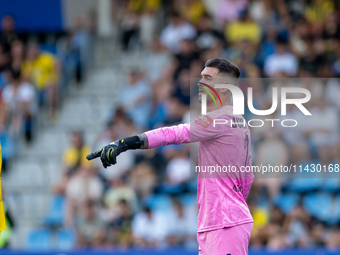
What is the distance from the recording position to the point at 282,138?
9.48m

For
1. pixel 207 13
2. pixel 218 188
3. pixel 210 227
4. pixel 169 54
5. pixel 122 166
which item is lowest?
pixel 122 166

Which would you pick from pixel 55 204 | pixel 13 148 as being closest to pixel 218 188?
pixel 55 204

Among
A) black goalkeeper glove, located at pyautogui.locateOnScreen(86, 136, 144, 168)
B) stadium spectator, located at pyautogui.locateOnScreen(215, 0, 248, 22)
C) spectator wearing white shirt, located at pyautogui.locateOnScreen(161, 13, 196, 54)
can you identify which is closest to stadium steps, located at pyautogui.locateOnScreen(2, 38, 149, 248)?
spectator wearing white shirt, located at pyautogui.locateOnScreen(161, 13, 196, 54)

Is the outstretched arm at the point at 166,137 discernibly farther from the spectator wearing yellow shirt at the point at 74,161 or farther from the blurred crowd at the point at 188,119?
the spectator wearing yellow shirt at the point at 74,161

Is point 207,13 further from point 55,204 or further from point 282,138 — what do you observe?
point 55,204

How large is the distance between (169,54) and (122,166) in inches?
128

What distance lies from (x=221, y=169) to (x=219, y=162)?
0.06 meters

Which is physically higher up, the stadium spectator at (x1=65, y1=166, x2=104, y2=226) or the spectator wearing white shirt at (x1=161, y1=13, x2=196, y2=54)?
the spectator wearing white shirt at (x1=161, y1=13, x2=196, y2=54)

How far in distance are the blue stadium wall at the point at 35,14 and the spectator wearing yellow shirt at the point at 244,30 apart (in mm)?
4965

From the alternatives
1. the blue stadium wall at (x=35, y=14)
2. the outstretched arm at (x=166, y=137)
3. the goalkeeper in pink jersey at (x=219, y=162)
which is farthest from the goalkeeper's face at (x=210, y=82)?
the blue stadium wall at (x=35, y=14)

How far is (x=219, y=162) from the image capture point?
424 centimetres

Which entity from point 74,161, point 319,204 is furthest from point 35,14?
point 319,204

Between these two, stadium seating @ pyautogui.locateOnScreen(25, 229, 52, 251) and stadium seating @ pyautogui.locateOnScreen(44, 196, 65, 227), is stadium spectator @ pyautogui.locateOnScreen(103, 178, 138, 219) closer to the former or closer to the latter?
stadium seating @ pyautogui.locateOnScreen(44, 196, 65, 227)

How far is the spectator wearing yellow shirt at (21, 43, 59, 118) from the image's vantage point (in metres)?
12.3
